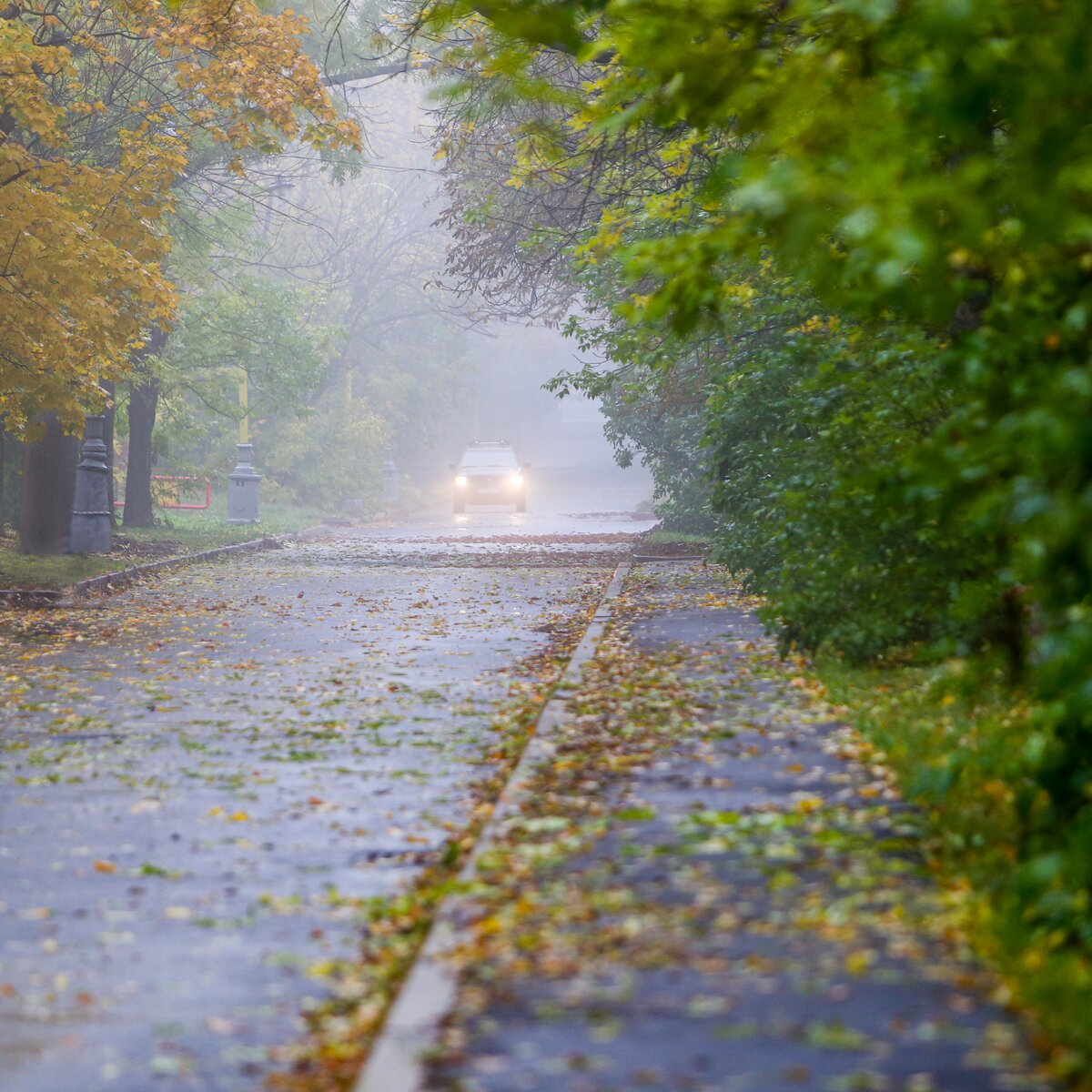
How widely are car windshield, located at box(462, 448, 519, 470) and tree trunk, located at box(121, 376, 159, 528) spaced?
66.2 feet

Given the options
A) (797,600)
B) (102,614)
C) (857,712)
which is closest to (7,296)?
(102,614)

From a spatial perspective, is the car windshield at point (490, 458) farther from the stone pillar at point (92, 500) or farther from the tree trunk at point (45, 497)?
the tree trunk at point (45, 497)

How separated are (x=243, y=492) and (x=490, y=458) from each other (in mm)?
15926

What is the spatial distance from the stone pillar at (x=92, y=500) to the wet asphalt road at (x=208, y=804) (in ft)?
18.0

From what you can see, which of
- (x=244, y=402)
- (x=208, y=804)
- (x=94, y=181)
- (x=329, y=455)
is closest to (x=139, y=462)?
(x=244, y=402)

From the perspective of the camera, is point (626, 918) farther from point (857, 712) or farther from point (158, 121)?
point (158, 121)

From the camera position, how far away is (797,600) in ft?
33.8

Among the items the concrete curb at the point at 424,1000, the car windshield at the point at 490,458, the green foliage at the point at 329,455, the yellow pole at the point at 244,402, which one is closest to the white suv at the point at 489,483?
the car windshield at the point at 490,458

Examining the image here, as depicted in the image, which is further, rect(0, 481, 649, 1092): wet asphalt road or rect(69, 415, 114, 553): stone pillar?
rect(69, 415, 114, 553): stone pillar

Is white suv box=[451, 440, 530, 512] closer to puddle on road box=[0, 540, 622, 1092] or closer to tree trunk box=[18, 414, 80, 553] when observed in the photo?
tree trunk box=[18, 414, 80, 553]

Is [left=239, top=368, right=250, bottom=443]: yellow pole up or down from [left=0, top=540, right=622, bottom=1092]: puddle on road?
up

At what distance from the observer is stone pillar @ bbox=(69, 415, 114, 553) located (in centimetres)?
2298

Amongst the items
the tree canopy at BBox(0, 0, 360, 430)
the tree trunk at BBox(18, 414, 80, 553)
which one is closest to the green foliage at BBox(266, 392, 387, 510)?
the tree trunk at BBox(18, 414, 80, 553)

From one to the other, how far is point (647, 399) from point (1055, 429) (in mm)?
27609
